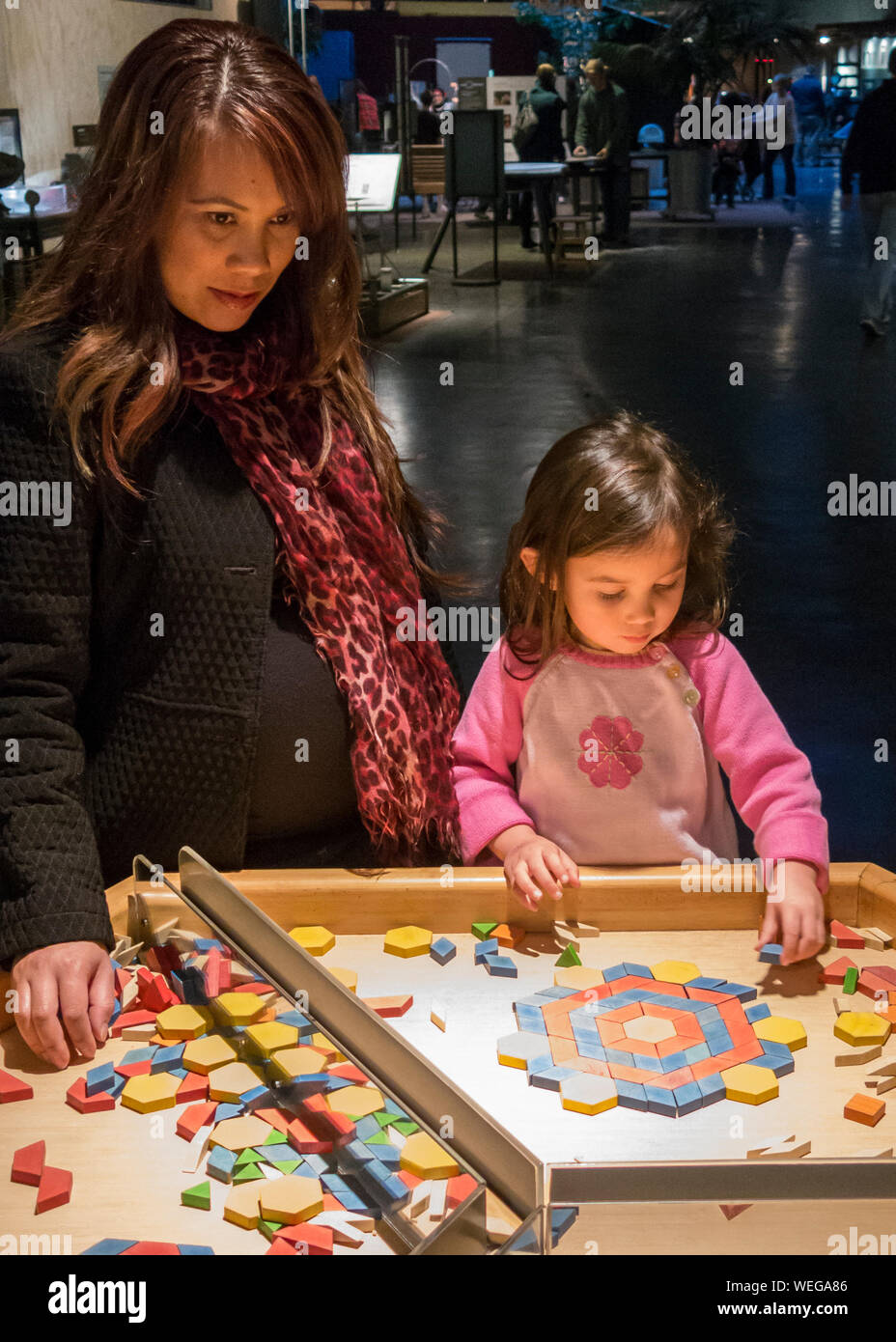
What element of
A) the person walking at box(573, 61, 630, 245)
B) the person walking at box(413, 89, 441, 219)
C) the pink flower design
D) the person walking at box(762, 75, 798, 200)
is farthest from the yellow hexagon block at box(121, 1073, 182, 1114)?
the person walking at box(762, 75, 798, 200)

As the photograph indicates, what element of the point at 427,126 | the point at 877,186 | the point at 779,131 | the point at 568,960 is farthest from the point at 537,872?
the point at 877,186

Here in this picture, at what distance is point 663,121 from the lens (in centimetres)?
262

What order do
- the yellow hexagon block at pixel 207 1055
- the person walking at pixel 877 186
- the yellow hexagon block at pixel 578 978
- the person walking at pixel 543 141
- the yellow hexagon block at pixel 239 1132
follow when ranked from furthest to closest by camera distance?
the person walking at pixel 877 186 → the person walking at pixel 543 141 → the yellow hexagon block at pixel 578 978 → the yellow hexagon block at pixel 207 1055 → the yellow hexagon block at pixel 239 1132

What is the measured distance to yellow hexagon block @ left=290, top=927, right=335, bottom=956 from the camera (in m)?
1.36

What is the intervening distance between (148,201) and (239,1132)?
938mm

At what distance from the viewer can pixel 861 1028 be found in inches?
46.8

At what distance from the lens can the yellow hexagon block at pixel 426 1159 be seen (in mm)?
931

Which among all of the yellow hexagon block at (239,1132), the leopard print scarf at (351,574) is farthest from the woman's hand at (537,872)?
the yellow hexagon block at (239,1132)

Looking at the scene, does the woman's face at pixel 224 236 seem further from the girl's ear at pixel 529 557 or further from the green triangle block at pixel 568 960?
the green triangle block at pixel 568 960

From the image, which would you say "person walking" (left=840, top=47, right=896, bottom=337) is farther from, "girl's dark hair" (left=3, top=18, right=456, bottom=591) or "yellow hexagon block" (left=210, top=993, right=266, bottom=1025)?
"yellow hexagon block" (left=210, top=993, right=266, bottom=1025)

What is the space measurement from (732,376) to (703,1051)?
216 centimetres

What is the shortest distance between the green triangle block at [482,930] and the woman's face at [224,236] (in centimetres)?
71

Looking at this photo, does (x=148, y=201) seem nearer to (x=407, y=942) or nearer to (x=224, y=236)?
(x=224, y=236)
